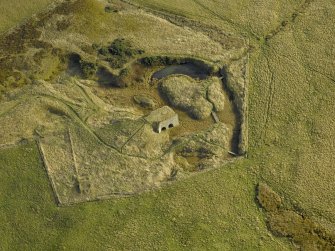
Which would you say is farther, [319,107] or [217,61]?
[217,61]

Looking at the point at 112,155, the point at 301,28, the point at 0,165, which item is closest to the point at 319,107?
the point at 301,28

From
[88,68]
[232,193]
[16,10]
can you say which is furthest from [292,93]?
[16,10]

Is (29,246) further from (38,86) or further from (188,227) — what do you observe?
(38,86)

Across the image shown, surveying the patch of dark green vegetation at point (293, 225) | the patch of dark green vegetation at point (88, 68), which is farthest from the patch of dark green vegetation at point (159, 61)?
the patch of dark green vegetation at point (293, 225)

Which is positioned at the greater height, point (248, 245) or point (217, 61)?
point (217, 61)

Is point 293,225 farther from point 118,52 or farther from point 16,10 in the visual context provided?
point 16,10

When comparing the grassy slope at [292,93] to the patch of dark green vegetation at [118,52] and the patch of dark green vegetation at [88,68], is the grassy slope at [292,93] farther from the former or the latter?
the patch of dark green vegetation at [88,68]
